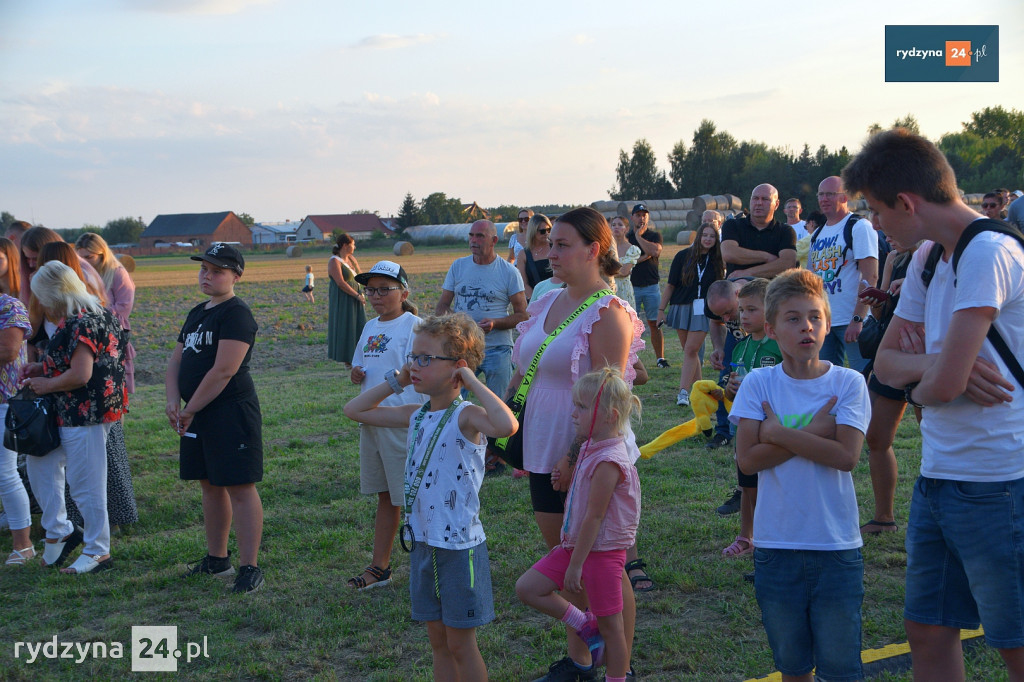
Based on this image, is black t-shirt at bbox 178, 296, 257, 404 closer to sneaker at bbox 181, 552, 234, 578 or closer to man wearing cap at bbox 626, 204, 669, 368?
sneaker at bbox 181, 552, 234, 578

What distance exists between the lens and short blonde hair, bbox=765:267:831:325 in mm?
2986

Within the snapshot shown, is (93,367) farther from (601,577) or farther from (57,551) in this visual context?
(601,577)

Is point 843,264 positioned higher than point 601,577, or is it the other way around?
point 843,264

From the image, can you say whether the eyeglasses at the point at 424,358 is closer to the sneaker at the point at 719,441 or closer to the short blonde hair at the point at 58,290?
the short blonde hair at the point at 58,290

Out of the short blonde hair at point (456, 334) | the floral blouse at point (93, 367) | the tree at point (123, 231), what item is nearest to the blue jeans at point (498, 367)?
the floral blouse at point (93, 367)

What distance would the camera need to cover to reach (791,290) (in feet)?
9.83

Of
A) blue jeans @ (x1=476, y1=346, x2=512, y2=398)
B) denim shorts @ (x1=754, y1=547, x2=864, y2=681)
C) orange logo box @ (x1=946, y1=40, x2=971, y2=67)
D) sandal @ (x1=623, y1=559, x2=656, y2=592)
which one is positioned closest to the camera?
denim shorts @ (x1=754, y1=547, x2=864, y2=681)

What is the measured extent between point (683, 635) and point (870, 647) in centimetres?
89

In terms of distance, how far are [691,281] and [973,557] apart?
6807 millimetres

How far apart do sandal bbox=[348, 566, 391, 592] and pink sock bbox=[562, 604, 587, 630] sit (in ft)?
5.89

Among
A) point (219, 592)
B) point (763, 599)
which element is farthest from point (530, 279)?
point (763, 599)

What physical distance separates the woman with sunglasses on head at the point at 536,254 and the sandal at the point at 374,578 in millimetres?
2807

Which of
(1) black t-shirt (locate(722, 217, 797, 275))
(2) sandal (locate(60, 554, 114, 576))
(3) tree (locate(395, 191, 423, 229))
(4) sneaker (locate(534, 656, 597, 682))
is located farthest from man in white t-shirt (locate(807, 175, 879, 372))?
(3) tree (locate(395, 191, 423, 229))

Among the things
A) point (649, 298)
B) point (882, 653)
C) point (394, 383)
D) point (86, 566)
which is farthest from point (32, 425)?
point (649, 298)
